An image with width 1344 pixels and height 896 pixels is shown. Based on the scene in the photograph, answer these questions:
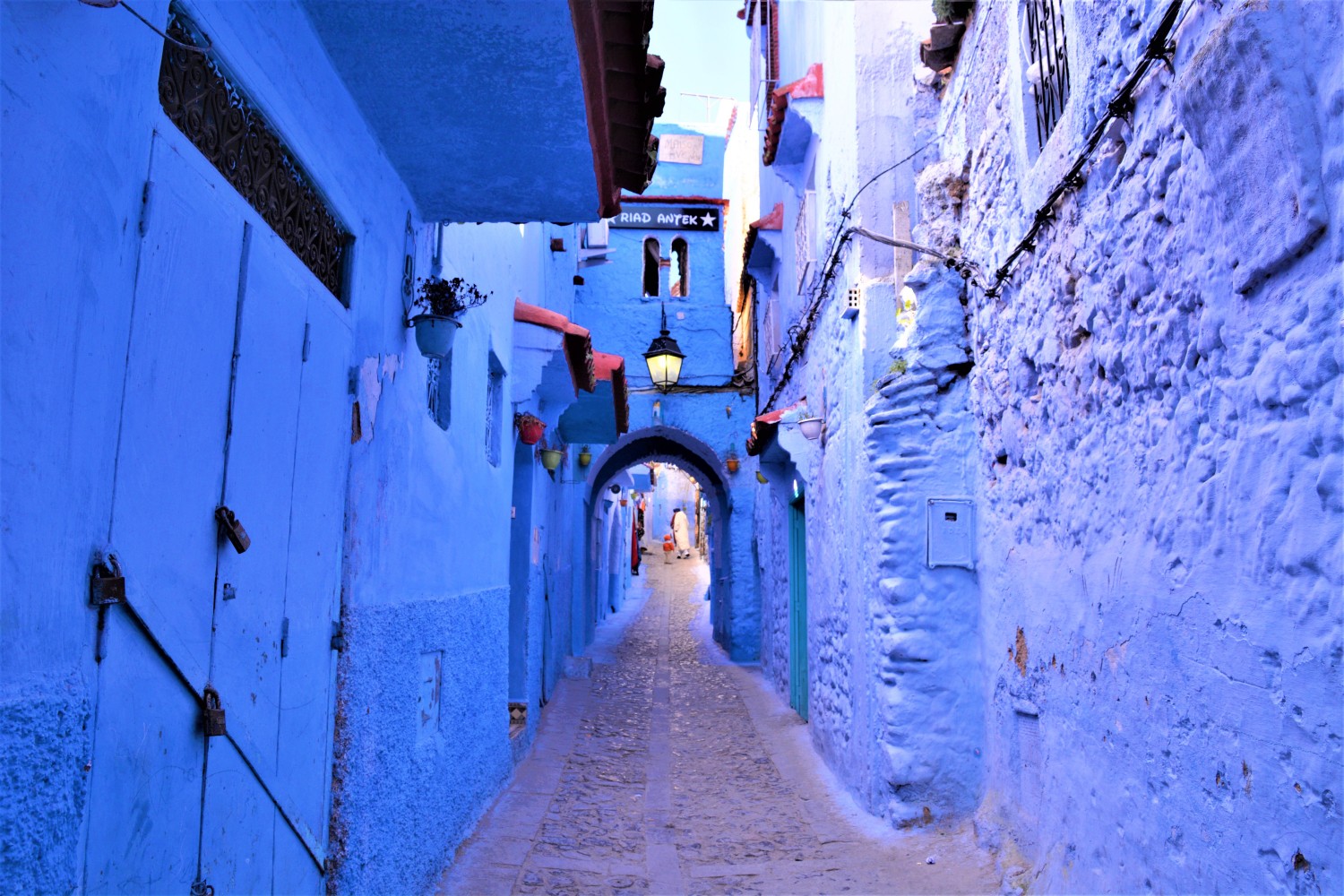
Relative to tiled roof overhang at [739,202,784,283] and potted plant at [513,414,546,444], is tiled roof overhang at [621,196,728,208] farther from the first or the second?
potted plant at [513,414,546,444]

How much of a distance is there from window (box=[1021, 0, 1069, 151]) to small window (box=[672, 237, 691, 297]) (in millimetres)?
13005

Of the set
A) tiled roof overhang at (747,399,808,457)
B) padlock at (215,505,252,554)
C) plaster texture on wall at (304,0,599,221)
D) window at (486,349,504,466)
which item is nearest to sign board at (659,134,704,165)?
tiled roof overhang at (747,399,808,457)

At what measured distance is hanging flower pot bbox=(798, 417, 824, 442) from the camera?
26.8ft

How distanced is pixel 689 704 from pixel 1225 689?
356 inches

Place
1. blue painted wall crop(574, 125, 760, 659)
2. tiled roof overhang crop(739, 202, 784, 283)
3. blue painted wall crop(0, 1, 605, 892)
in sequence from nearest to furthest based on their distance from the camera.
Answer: blue painted wall crop(0, 1, 605, 892) < tiled roof overhang crop(739, 202, 784, 283) < blue painted wall crop(574, 125, 760, 659)

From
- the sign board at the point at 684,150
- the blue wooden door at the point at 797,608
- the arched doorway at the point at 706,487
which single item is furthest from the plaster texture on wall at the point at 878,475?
the sign board at the point at 684,150

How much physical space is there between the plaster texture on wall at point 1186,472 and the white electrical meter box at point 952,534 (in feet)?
2.84

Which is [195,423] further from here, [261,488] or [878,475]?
[878,475]

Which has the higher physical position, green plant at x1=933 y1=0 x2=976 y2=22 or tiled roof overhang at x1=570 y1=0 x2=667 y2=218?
green plant at x1=933 y1=0 x2=976 y2=22

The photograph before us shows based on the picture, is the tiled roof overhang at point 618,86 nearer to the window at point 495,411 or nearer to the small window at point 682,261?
the window at point 495,411

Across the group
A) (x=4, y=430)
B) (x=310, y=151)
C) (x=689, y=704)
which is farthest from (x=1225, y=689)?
(x=689, y=704)

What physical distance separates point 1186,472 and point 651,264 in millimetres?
15623

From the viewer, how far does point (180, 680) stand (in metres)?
2.29

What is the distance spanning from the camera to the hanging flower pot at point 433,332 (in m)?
4.23
